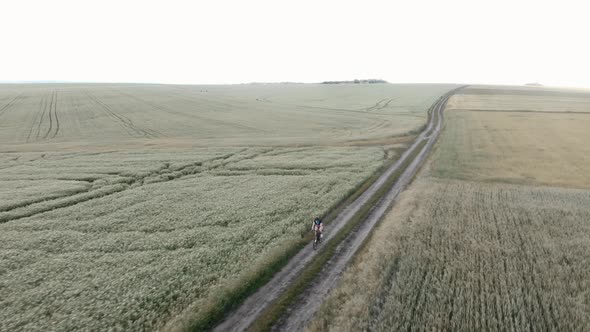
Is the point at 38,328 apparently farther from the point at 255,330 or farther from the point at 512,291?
the point at 512,291

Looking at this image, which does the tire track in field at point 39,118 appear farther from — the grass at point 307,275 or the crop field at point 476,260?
the crop field at point 476,260

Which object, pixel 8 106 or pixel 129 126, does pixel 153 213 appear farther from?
pixel 8 106

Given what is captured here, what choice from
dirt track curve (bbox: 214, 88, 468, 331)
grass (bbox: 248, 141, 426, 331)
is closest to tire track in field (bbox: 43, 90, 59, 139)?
dirt track curve (bbox: 214, 88, 468, 331)

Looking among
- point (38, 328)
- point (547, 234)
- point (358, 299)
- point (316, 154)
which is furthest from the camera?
point (316, 154)

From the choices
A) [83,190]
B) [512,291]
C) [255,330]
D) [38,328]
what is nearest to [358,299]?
[255,330]

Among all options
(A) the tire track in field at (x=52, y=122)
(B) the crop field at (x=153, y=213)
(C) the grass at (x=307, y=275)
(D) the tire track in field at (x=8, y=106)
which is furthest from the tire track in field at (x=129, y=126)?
(C) the grass at (x=307, y=275)

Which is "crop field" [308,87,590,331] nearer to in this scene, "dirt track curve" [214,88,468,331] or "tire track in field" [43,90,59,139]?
"dirt track curve" [214,88,468,331]
